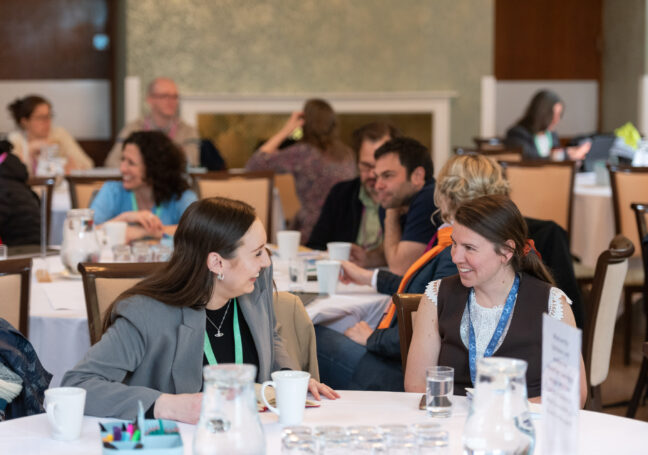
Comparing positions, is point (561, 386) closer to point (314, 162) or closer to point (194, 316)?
point (194, 316)

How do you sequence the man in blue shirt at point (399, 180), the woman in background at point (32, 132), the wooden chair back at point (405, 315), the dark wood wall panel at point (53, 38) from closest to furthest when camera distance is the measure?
1. the wooden chair back at point (405, 315)
2. the man in blue shirt at point (399, 180)
3. the woman in background at point (32, 132)
4. the dark wood wall panel at point (53, 38)

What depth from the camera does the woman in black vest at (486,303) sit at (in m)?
2.27

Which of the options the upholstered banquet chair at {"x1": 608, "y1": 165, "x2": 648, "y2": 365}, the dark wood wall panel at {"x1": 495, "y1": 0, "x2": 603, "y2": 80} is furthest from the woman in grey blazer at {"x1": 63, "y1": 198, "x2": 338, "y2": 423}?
the dark wood wall panel at {"x1": 495, "y1": 0, "x2": 603, "y2": 80}

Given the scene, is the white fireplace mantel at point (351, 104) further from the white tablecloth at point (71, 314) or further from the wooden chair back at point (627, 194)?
the white tablecloth at point (71, 314)

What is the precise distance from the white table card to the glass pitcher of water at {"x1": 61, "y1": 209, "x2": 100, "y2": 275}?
2253mm

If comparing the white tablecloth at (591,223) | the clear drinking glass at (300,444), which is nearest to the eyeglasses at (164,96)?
the white tablecloth at (591,223)

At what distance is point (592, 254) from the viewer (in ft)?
18.3

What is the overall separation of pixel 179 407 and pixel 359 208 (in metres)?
2.78

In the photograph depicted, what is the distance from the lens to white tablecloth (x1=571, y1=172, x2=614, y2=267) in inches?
219

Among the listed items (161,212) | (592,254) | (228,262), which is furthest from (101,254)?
(592,254)

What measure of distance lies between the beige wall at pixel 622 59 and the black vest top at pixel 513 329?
824 cm

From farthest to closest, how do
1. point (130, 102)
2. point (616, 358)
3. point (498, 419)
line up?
point (130, 102) < point (616, 358) < point (498, 419)

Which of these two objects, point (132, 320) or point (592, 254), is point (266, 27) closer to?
point (592, 254)

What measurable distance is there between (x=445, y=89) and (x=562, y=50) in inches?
112
